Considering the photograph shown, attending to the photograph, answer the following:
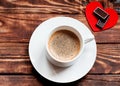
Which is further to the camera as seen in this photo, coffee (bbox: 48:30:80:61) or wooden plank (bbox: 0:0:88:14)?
wooden plank (bbox: 0:0:88:14)

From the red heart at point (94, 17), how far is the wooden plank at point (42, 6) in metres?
0.02

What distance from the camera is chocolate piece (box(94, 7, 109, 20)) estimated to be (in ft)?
3.08

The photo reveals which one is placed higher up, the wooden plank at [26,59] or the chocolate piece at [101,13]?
the chocolate piece at [101,13]

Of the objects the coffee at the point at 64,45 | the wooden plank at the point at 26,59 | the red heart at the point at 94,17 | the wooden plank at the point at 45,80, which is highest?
the red heart at the point at 94,17

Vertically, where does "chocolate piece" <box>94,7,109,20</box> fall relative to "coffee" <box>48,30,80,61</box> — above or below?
above

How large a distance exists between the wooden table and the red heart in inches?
0.6

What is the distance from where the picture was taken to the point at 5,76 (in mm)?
875

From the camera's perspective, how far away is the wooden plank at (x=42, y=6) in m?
0.95

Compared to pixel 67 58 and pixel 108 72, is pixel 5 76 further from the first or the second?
pixel 108 72

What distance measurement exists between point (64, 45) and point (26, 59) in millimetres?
139

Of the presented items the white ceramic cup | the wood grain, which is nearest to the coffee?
the white ceramic cup

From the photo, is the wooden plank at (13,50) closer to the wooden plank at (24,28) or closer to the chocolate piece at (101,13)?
the wooden plank at (24,28)

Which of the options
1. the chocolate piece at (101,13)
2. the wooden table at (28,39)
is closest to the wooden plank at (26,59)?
the wooden table at (28,39)

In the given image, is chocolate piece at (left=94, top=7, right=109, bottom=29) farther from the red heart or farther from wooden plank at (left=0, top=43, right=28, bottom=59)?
wooden plank at (left=0, top=43, right=28, bottom=59)
